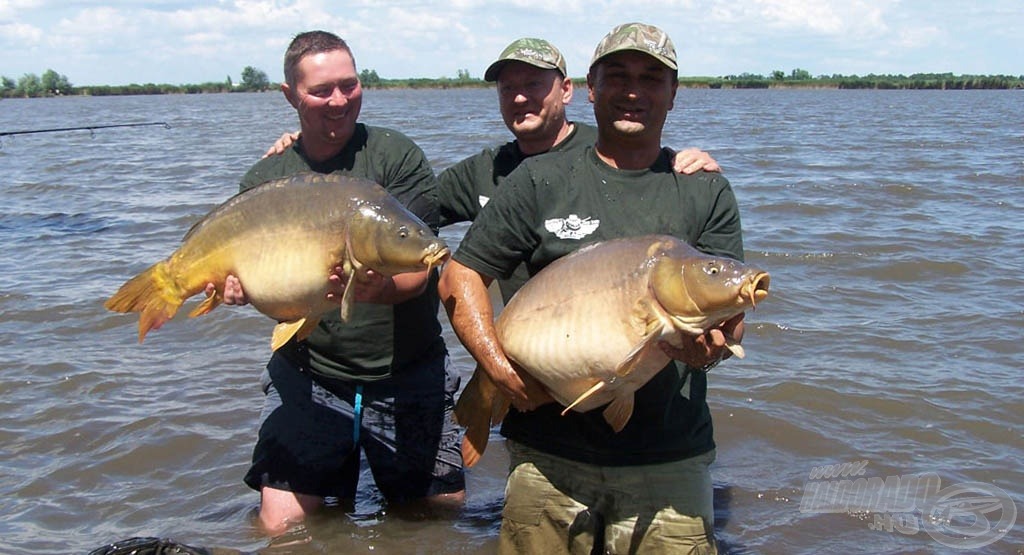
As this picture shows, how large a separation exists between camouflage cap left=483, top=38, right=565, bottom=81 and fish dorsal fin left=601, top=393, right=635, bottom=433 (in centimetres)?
206

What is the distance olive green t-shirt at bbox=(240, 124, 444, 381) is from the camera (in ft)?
13.9

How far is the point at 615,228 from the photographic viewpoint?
332 centimetres

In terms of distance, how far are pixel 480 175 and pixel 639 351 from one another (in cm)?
203

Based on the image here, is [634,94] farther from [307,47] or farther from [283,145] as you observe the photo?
[283,145]

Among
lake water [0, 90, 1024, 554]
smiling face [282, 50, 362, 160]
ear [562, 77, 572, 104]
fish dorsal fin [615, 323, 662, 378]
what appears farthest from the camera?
lake water [0, 90, 1024, 554]

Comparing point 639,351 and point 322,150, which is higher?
point 322,150

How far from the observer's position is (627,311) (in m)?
2.92

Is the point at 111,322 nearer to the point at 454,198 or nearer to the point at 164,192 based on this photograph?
the point at 454,198

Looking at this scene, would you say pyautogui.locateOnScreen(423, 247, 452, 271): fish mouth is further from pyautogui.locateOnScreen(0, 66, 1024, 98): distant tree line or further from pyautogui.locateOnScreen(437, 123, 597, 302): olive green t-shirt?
pyautogui.locateOnScreen(0, 66, 1024, 98): distant tree line

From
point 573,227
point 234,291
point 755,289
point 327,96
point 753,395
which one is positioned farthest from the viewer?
point 753,395

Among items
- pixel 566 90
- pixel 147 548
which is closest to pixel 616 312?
pixel 147 548

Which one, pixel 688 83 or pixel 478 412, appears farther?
pixel 688 83

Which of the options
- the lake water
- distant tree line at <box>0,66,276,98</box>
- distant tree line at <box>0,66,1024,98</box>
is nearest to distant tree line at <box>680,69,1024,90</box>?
distant tree line at <box>0,66,1024,98</box>

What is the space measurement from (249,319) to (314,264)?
555 cm
